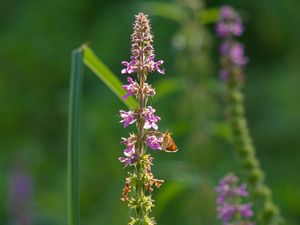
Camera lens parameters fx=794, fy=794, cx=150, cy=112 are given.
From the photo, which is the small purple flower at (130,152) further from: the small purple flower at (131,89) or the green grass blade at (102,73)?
the green grass blade at (102,73)

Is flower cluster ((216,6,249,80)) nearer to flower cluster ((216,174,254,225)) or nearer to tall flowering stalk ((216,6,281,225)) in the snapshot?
tall flowering stalk ((216,6,281,225))

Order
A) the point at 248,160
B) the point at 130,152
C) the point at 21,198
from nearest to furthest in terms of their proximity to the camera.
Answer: the point at 130,152 → the point at 248,160 → the point at 21,198

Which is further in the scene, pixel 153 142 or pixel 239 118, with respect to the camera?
pixel 239 118

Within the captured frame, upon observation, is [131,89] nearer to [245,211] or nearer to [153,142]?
[153,142]

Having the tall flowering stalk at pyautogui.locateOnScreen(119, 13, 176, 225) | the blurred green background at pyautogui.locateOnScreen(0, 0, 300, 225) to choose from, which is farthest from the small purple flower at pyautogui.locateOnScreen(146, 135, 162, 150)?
the blurred green background at pyautogui.locateOnScreen(0, 0, 300, 225)

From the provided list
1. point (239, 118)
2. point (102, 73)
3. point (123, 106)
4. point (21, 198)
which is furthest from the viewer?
point (123, 106)

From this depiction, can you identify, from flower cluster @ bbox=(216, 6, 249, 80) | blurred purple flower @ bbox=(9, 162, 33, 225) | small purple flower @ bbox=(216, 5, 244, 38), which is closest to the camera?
flower cluster @ bbox=(216, 6, 249, 80)

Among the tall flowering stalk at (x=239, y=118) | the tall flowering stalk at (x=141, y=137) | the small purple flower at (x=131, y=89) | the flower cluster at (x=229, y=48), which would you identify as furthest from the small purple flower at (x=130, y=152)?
the flower cluster at (x=229, y=48)

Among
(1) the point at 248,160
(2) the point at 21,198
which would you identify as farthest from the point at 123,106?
(1) the point at 248,160
